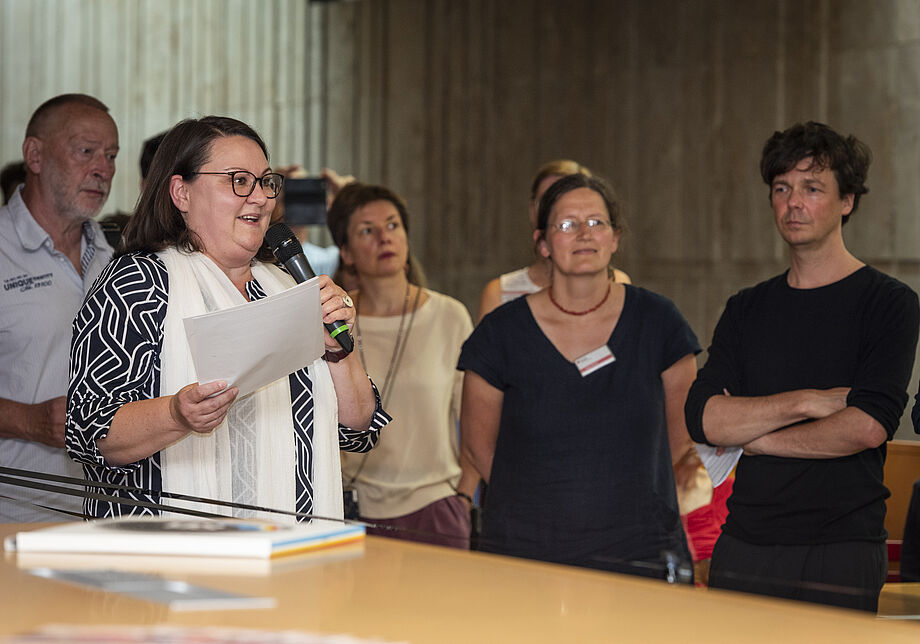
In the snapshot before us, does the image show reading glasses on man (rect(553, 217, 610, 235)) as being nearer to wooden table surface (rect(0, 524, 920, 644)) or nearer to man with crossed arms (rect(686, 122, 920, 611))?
man with crossed arms (rect(686, 122, 920, 611))

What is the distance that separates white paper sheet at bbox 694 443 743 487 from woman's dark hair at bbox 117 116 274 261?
1494 mm

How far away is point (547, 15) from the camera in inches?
332

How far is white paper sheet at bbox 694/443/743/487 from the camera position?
3.03 meters

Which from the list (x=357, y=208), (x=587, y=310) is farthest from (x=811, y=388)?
(x=357, y=208)

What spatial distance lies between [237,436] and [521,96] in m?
6.58

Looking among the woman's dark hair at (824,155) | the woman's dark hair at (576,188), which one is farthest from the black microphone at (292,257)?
the woman's dark hair at (824,155)

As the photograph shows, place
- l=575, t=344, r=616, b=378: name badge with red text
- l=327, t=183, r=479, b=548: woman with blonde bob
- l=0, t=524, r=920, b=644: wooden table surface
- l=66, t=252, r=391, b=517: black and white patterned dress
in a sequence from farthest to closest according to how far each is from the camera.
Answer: l=327, t=183, r=479, b=548: woman with blonde bob < l=575, t=344, r=616, b=378: name badge with red text < l=66, t=252, r=391, b=517: black and white patterned dress < l=0, t=524, r=920, b=644: wooden table surface

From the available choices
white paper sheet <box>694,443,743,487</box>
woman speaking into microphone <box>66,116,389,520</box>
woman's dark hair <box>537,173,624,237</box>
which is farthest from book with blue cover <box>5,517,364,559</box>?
woman's dark hair <box>537,173,624,237</box>

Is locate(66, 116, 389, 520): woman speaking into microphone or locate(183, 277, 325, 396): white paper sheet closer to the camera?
locate(183, 277, 325, 396): white paper sheet

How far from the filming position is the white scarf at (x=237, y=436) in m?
2.23

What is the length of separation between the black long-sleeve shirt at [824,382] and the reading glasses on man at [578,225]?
0.54 m

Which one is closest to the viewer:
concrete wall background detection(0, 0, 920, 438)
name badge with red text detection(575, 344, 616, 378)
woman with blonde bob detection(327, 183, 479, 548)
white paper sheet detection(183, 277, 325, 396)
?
white paper sheet detection(183, 277, 325, 396)

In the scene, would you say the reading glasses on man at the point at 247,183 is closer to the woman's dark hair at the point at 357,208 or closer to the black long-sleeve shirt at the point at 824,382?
the black long-sleeve shirt at the point at 824,382

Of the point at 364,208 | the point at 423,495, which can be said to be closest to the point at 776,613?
the point at 423,495
